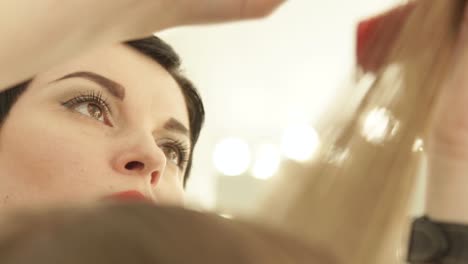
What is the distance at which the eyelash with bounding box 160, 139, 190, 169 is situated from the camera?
63 cm

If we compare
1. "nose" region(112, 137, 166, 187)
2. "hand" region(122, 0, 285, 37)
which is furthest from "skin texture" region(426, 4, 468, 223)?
"nose" region(112, 137, 166, 187)

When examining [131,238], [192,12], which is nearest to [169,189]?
Result: [192,12]

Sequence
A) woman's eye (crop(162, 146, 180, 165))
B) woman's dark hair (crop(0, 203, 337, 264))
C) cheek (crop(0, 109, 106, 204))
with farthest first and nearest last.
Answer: woman's eye (crop(162, 146, 180, 165)), cheek (crop(0, 109, 106, 204)), woman's dark hair (crop(0, 203, 337, 264))

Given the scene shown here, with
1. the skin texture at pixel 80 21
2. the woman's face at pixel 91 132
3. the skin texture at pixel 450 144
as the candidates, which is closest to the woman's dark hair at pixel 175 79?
the woman's face at pixel 91 132

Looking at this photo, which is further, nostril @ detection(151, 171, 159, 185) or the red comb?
nostril @ detection(151, 171, 159, 185)

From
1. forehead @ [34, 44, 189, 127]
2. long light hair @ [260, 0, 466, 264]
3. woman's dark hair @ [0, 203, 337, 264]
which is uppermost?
forehead @ [34, 44, 189, 127]

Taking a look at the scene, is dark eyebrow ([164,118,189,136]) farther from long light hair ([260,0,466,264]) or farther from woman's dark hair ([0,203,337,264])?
woman's dark hair ([0,203,337,264])

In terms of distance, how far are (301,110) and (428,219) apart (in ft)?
1.46

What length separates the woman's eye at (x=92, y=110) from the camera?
0.58 meters

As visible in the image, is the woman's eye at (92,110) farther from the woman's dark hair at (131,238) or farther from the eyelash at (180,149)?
the woman's dark hair at (131,238)

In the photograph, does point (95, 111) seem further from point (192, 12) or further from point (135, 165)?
point (192, 12)

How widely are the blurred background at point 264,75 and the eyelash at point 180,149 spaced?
16 centimetres

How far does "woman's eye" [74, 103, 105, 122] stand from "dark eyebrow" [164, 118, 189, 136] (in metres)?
0.06

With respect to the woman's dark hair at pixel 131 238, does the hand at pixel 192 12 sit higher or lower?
higher
